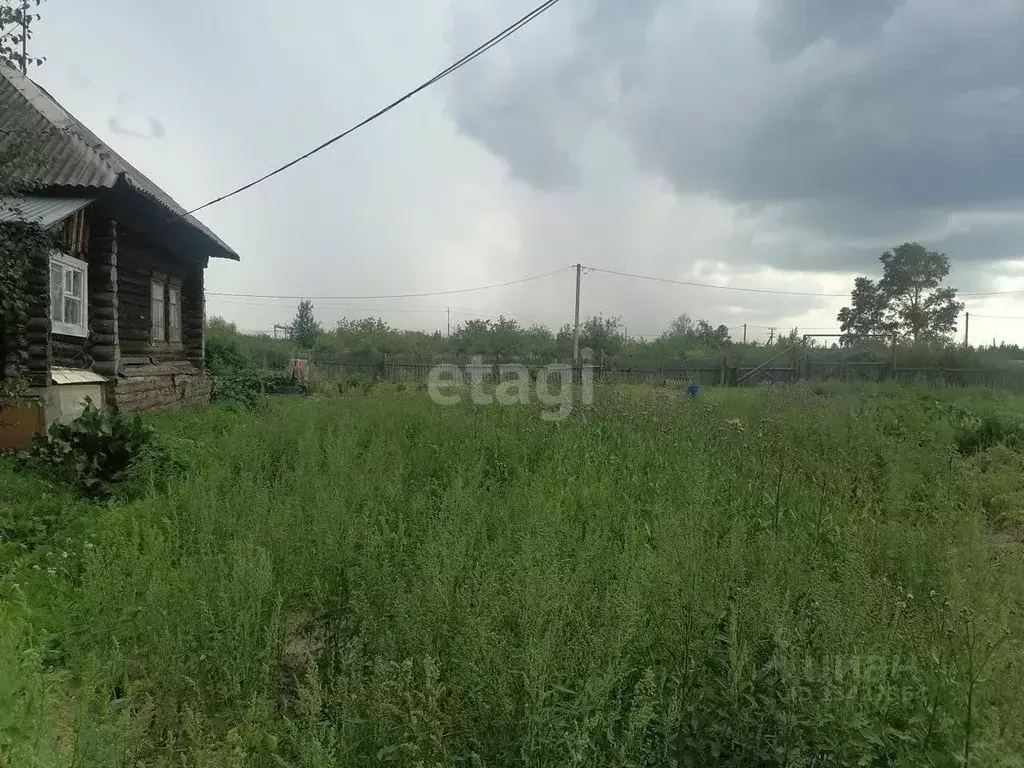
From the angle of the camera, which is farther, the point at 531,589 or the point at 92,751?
the point at 531,589

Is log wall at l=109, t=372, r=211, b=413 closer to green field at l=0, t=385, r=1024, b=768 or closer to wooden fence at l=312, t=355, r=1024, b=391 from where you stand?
wooden fence at l=312, t=355, r=1024, b=391

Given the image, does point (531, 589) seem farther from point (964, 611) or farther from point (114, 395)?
point (114, 395)

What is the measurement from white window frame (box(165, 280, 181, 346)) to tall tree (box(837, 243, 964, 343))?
34775 millimetres

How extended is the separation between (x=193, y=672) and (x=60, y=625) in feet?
3.93

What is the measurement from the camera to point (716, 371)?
79.0ft

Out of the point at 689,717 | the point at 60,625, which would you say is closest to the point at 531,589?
the point at 689,717

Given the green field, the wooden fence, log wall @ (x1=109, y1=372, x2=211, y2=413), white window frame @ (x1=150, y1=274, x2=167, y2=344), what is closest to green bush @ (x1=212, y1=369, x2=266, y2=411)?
log wall @ (x1=109, y1=372, x2=211, y2=413)

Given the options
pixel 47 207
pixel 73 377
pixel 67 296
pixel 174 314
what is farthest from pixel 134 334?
pixel 47 207

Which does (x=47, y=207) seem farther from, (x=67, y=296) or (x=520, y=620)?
(x=520, y=620)

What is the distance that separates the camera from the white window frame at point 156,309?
11.8 meters

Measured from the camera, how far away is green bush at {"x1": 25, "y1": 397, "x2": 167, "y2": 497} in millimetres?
5801

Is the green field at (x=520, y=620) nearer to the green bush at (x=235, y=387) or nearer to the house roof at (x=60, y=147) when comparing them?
the house roof at (x=60, y=147)

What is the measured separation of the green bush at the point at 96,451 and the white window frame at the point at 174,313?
7.02m

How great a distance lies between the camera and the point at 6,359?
772 cm
